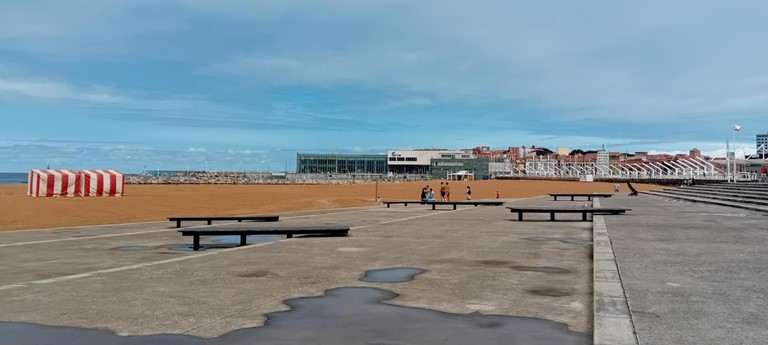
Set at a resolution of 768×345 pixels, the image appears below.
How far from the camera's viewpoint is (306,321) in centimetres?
571

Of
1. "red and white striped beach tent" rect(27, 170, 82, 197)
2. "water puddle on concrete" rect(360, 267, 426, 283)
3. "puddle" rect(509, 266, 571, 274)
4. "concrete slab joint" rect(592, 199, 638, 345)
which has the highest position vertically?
"red and white striped beach tent" rect(27, 170, 82, 197)

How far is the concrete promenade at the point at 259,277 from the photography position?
5973 mm

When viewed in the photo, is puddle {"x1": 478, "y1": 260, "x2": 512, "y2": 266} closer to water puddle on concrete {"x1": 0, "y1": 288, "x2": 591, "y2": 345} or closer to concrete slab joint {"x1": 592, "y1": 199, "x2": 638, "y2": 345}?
concrete slab joint {"x1": 592, "y1": 199, "x2": 638, "y2": 345}

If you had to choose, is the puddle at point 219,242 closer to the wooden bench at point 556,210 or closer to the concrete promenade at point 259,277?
the concrete promenade at point 259,277

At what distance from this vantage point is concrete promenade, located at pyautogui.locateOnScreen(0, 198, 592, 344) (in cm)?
597

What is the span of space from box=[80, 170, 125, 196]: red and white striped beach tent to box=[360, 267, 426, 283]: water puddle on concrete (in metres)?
41.0

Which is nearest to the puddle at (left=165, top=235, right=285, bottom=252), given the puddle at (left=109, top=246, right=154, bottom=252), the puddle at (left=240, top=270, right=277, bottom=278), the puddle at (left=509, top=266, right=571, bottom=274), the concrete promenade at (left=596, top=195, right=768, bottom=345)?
Result: the puddle at (left=109, top=246, right=154, bottom=252)

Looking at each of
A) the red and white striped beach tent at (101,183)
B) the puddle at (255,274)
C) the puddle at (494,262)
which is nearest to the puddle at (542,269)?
the puddle at (494,262)

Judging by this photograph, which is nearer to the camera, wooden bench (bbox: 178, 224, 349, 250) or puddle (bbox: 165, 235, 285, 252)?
wooden bench (bbox: 178, 224, 349, 250)

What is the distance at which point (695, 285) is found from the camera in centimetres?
711

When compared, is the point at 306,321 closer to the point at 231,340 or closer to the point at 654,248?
the point at 231,340

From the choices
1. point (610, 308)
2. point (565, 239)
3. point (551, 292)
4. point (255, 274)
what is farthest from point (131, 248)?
point (610, 308)

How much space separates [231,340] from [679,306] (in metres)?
4.39

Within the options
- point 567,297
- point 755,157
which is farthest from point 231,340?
point 755,157
